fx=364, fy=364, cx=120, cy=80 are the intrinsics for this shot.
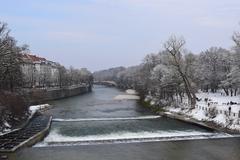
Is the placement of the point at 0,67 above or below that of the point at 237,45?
below

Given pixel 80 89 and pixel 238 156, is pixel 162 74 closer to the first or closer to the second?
pixel 238 156

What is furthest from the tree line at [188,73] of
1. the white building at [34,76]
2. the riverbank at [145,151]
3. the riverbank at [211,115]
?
the white building at [34,76]

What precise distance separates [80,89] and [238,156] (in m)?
116

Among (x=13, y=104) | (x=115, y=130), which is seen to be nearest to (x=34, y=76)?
(x=13, y=104)

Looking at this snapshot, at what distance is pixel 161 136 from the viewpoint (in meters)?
41.0

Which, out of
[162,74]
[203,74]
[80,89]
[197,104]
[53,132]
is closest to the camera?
[53,132]

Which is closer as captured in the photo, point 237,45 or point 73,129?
point 73,129

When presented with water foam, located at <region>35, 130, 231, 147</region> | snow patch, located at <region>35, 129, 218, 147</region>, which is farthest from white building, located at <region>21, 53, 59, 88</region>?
water foam, located at <region>35, 130, 231, 147</region>

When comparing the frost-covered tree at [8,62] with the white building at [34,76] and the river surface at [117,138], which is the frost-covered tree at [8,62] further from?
the white building at [34,76]

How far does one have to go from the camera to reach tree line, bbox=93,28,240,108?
6303cm

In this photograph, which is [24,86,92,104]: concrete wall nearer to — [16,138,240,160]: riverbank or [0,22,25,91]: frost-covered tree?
[0,22,25,91]: frost-covered tree

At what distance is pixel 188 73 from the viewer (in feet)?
248

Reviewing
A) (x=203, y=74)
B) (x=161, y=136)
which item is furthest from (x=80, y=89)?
(x=161, y=136)

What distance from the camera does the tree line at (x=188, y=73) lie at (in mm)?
63031
